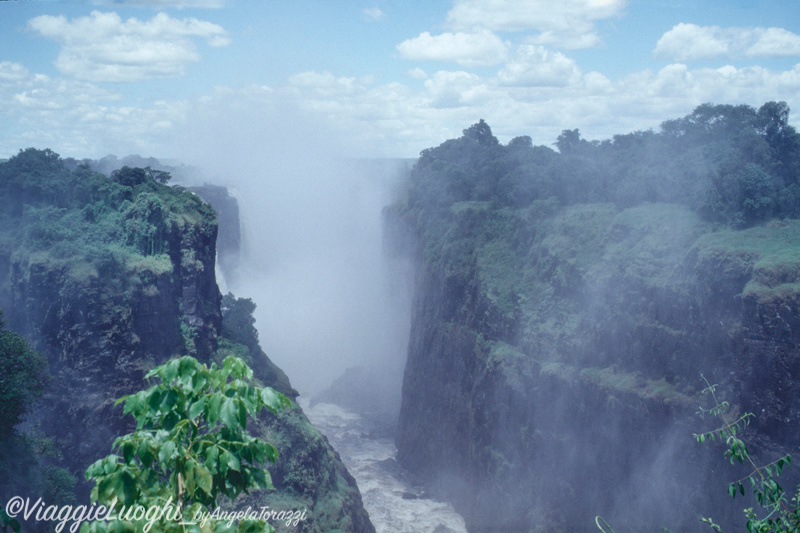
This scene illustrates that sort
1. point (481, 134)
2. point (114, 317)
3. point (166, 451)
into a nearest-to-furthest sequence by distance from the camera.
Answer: point (166, 451) → point (114, 317) → point (481, 134)

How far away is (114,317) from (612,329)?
20508 millimetres

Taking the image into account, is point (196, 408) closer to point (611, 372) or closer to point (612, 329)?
point (611, 372)

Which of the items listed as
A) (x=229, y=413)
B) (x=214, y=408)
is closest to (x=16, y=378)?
(x=214, y=408)

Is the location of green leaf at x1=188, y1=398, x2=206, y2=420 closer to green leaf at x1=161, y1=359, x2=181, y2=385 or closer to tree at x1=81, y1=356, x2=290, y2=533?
tree at x1=81, y1=356, x2=290, y2=533

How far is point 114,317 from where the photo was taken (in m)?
22.9

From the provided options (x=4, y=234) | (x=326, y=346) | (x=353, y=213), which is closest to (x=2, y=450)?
(x=4, y=234)

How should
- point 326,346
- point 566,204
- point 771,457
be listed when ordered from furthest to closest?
1. point 326,346
2. point 566,204
3. point 771,457

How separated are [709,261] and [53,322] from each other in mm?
24993

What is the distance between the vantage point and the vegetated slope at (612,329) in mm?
20562

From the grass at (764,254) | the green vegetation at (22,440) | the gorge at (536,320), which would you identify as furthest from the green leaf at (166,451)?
the grass at (764,254)

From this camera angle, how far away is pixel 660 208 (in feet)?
97.0

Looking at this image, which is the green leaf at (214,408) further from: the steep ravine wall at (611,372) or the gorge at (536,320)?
the steep ravine wall at (611,372)

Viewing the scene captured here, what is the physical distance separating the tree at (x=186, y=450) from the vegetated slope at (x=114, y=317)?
49.4 feet

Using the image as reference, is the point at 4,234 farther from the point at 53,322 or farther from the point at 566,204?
the point at 566,204
